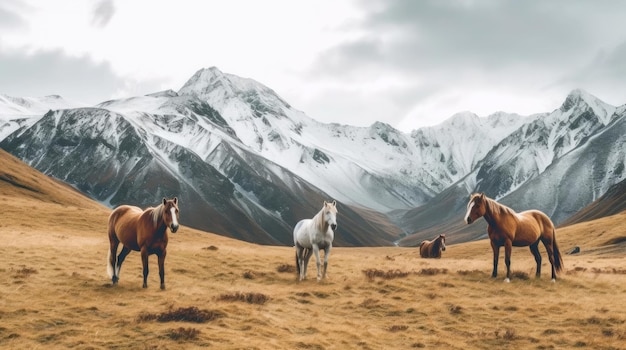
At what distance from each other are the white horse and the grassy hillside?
3.35ft

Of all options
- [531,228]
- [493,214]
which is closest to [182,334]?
[493,214]

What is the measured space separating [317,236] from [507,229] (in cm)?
921

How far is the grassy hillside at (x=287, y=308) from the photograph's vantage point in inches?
596

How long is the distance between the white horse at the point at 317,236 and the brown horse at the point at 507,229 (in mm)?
6520

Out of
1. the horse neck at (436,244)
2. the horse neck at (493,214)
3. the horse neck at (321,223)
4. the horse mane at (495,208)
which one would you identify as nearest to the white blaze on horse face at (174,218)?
the horse neck at (321,223)

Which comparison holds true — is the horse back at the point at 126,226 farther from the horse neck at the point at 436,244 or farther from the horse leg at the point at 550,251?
the horse neck at the point at 436,244

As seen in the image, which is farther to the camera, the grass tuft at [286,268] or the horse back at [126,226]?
the grass tuft at [286,268]

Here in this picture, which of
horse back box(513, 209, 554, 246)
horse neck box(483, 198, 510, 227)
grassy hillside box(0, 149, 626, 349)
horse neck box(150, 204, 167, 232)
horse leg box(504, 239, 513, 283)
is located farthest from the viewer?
horse back box(513, 209, 554, 246)

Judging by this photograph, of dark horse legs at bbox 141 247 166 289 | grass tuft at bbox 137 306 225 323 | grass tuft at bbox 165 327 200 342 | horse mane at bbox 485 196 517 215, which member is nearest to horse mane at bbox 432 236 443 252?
horse mane at bbox 485 196 517 215

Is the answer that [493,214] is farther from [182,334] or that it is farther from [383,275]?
[182,334]

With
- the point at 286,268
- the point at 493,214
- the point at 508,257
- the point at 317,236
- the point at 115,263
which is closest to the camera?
the point at 115,263

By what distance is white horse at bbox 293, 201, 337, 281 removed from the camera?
24.9m

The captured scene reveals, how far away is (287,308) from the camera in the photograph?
1944cm

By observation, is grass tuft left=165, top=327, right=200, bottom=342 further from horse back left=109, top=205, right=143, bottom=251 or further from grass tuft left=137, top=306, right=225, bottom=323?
horse back left=109, top=205, right=143, bottom=251
